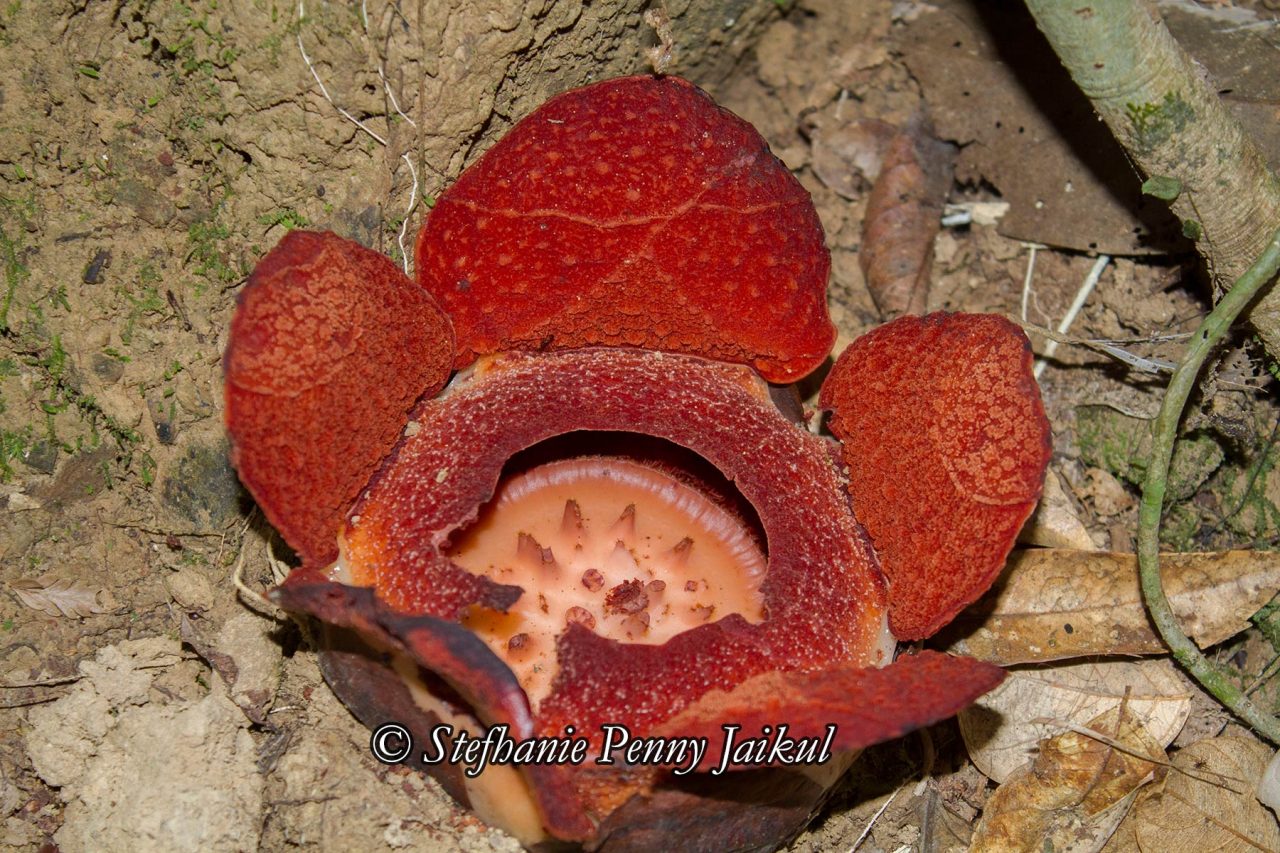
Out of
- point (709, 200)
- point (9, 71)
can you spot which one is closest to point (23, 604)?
point (9, 71)

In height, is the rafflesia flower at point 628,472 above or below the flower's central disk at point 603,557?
above

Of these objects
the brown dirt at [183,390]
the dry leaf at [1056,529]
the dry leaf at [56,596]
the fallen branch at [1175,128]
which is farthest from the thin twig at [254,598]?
the fallen branch at [1175,128]

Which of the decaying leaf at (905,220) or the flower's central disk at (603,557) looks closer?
the flower's central disk at (603,557)

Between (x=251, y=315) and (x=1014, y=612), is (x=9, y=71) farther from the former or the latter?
(x=1014, y=612)

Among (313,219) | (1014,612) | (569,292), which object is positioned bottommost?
(1014,612)

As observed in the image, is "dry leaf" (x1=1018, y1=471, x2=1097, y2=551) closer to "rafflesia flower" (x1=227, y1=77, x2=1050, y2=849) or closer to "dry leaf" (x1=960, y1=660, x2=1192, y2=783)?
"dry leaf" (x1=960, y1=660, x2=1192, y2=783)

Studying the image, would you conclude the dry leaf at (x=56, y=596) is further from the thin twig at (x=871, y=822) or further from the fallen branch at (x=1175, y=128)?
the fallen branch at (x=1175, y=128)

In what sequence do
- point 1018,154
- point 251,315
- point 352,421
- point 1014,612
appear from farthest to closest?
point 1018,154, point 1014,612, point 352,421, point 251,315

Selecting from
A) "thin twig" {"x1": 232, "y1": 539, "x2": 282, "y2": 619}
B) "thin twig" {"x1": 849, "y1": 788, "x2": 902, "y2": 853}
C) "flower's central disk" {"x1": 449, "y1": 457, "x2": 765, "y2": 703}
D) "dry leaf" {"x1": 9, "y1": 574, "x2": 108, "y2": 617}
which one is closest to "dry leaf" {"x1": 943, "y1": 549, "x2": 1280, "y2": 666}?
"thin twig" {"x1": 849, "y1": 788, "x2": 902, "y2": 853}
